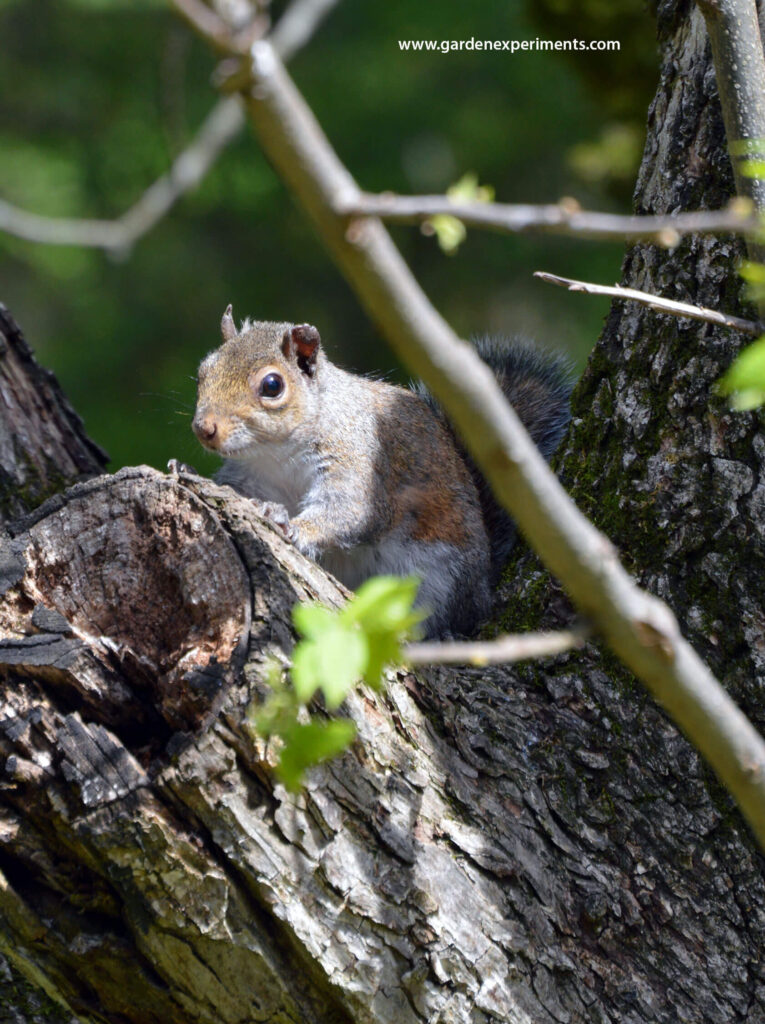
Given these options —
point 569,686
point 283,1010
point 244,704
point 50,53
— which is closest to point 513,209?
point 244,704

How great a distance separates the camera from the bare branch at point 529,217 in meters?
0.70

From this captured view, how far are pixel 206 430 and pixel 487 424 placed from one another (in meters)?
1.67

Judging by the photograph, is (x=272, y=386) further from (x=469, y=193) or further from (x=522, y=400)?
(x=469, y=193)

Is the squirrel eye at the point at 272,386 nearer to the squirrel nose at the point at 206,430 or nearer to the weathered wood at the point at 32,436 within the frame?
the squirrel nose at the point at 206,430

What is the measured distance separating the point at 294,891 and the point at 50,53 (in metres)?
6.08

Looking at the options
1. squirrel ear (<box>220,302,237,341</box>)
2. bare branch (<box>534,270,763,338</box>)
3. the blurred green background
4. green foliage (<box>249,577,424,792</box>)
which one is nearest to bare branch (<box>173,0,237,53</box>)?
green foliage (<box>249,577,424,792</box>)

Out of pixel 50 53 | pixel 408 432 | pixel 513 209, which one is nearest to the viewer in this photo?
pixel 513 209

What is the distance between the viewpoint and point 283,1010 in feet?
4.56

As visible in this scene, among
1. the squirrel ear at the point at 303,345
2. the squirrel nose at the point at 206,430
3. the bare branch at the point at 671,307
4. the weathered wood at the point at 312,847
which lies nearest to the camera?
the bare branch at the point at 671,307

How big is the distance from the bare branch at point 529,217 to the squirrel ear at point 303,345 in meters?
1.73

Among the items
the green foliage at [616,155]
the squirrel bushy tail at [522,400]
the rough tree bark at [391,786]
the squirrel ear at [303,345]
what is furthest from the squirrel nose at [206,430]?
the green foliage at [616,155]

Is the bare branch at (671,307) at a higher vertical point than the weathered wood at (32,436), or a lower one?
lower

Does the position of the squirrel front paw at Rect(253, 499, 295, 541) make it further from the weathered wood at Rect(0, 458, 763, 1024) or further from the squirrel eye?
the weathered wood at Rect(0, 458, 763, 1024)

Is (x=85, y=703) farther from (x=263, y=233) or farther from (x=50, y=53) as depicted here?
(x=50, y=53)
